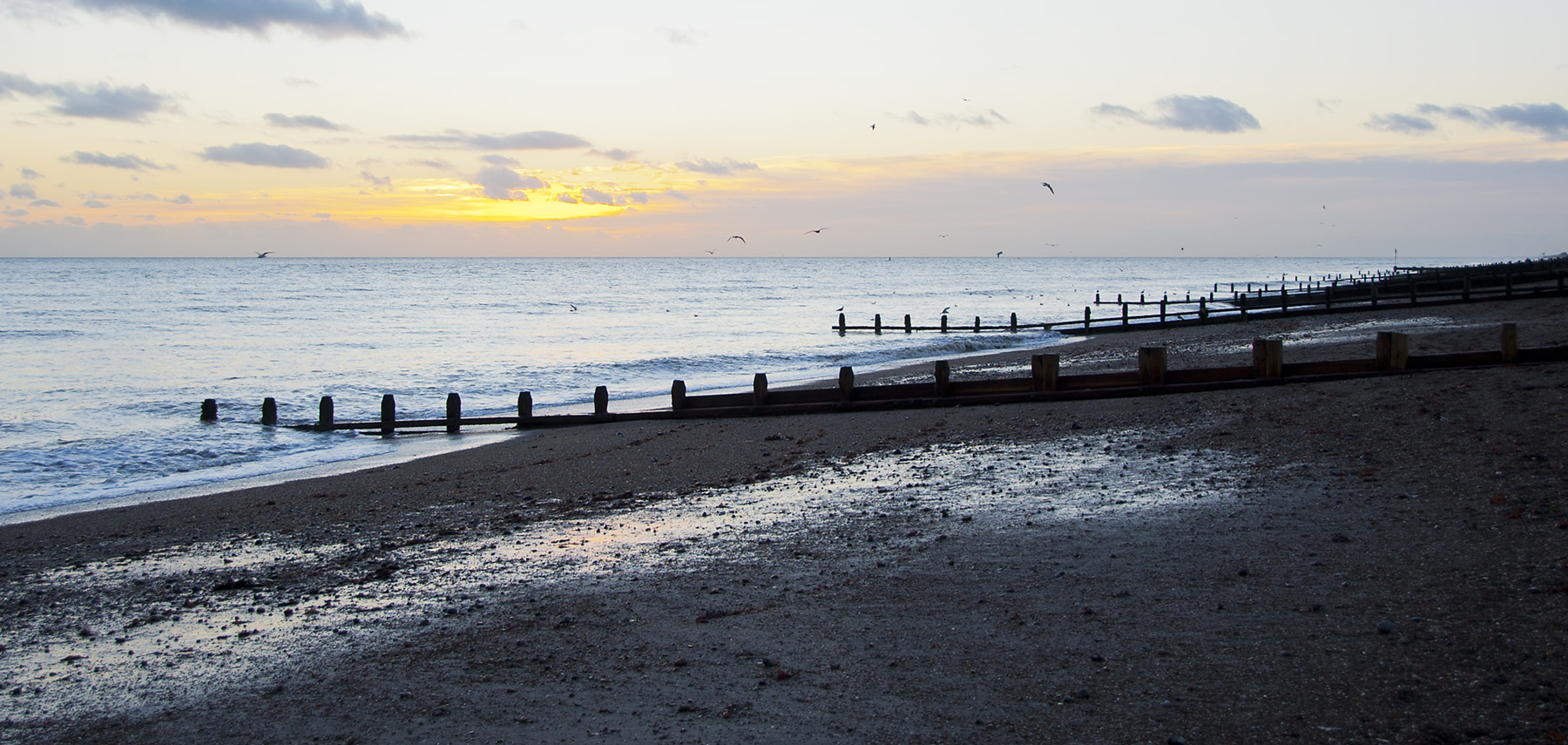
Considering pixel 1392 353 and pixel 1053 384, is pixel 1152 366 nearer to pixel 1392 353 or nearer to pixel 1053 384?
pixel 1053 384

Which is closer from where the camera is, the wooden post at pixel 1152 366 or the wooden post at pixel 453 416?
the wooden post at pixel 1152 366

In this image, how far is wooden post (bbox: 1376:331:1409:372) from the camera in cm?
1389

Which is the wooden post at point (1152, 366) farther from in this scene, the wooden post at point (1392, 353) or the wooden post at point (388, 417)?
the wooden post at point (388, 417)

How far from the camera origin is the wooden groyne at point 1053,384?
13953 millimetres

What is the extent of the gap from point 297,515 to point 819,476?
5577 mm

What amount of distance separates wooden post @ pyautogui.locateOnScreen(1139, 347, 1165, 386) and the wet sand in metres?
2.38

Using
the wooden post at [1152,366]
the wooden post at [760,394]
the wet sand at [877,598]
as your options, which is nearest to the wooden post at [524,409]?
the wooden post at [760,394]

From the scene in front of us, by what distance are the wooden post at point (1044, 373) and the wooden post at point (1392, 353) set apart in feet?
14.0

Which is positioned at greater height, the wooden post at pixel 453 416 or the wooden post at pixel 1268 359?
the wooden post at pixel 1268 359

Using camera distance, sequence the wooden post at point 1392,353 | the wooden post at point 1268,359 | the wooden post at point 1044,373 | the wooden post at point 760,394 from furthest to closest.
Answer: the wooden post at point 760,394, the wooden post at point 1044,373, the wooden post at point 1268,359, the wooden post at point 1392,353

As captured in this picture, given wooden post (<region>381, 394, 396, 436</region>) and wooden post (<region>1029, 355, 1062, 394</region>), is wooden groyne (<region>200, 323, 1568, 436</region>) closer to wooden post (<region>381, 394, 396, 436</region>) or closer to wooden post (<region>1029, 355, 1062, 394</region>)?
wooden post (<region>1029, 355, 1062, 394</region>)

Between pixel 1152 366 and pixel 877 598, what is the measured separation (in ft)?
30.8

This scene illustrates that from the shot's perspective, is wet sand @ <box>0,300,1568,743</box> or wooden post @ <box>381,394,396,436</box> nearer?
wet sand @ <box>0,300,1568,743</box>

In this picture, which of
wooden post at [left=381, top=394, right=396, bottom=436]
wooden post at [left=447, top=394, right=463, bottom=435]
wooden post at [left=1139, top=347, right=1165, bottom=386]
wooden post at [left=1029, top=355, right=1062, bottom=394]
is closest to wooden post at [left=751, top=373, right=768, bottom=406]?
wooden post at [left=1029, top=355, right=1062, bottom=394]
